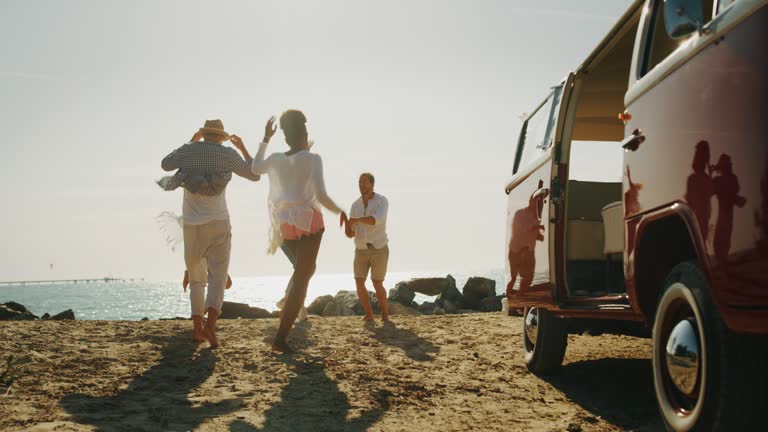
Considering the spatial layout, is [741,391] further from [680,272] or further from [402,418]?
[402,418]

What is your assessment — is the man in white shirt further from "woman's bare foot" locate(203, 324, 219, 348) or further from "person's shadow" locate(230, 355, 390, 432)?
"person's shadow" locate(230, 355, 390, 432)

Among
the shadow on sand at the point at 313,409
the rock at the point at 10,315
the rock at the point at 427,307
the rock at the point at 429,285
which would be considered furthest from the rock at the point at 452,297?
the shadow on sand at the point at 313,409

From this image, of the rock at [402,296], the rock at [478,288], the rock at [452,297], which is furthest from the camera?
the rock at [478,288]

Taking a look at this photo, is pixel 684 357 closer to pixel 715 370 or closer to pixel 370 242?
pixel 715 370

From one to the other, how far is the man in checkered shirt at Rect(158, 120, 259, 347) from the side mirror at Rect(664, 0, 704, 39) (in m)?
4.73

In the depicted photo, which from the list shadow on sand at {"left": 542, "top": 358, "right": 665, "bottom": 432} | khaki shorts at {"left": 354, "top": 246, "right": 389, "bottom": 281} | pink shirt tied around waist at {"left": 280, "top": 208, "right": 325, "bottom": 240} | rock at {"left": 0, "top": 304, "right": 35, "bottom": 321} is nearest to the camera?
shadow on sand at {"left": 542, "top": 358, "right": 665, "bottom": 432}

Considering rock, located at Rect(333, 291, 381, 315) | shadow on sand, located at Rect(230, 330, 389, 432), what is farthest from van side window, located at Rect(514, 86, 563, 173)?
rock, located at Rect(333, 291, 381, 315)

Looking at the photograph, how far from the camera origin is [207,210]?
6.88 m

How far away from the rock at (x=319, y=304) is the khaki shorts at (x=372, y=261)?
6.44 metres

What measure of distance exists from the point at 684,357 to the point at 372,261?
7.14 m

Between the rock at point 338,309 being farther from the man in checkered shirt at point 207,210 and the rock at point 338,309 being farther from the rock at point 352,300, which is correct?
the man in checkered shirt at point 207,210

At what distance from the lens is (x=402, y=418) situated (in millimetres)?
4238

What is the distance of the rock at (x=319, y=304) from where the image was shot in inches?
645

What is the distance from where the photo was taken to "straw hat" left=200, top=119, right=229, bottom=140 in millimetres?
7055
